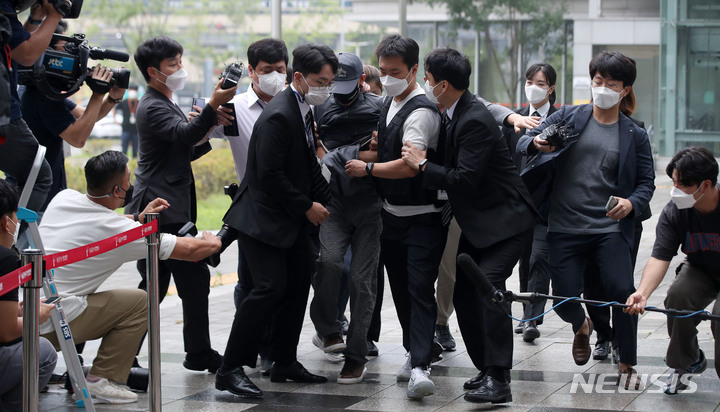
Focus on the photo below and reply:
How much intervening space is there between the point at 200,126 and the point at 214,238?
0.77 m

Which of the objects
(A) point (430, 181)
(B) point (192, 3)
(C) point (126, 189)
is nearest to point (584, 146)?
(A) point (430, 181)

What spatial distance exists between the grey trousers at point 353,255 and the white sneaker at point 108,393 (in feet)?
4.27

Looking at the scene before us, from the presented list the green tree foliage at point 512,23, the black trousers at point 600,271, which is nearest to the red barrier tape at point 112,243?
the black trousers at point 600,271

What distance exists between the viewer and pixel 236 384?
215 inches

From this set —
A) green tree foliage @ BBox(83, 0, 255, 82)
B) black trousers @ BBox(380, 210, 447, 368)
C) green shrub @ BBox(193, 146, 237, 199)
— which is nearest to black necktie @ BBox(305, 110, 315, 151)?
black trousers @ BBox(380, 210, 447, 368)

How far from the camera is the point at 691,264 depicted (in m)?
5.46

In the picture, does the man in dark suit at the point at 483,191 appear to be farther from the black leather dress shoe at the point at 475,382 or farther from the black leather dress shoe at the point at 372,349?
the black leather dress shoe at the point at 372,349

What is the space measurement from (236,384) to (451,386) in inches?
50.8

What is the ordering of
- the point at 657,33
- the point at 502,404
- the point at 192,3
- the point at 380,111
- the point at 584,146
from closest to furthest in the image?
the point at 502,404
the point at 584,146
the point at 380,111
the point at 657,33
the point at 192,3

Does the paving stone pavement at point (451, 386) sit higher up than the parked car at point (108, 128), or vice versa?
the parked car at point (108, 128)

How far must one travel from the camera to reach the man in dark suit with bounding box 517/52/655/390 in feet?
18.2

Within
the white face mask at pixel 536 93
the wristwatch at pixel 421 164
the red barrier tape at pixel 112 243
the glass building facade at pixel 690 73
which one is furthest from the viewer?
the glass building facade at pixel 690 73

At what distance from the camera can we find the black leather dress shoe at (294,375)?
230 inches

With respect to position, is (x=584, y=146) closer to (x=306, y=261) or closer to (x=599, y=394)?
(x=599, y=394)
